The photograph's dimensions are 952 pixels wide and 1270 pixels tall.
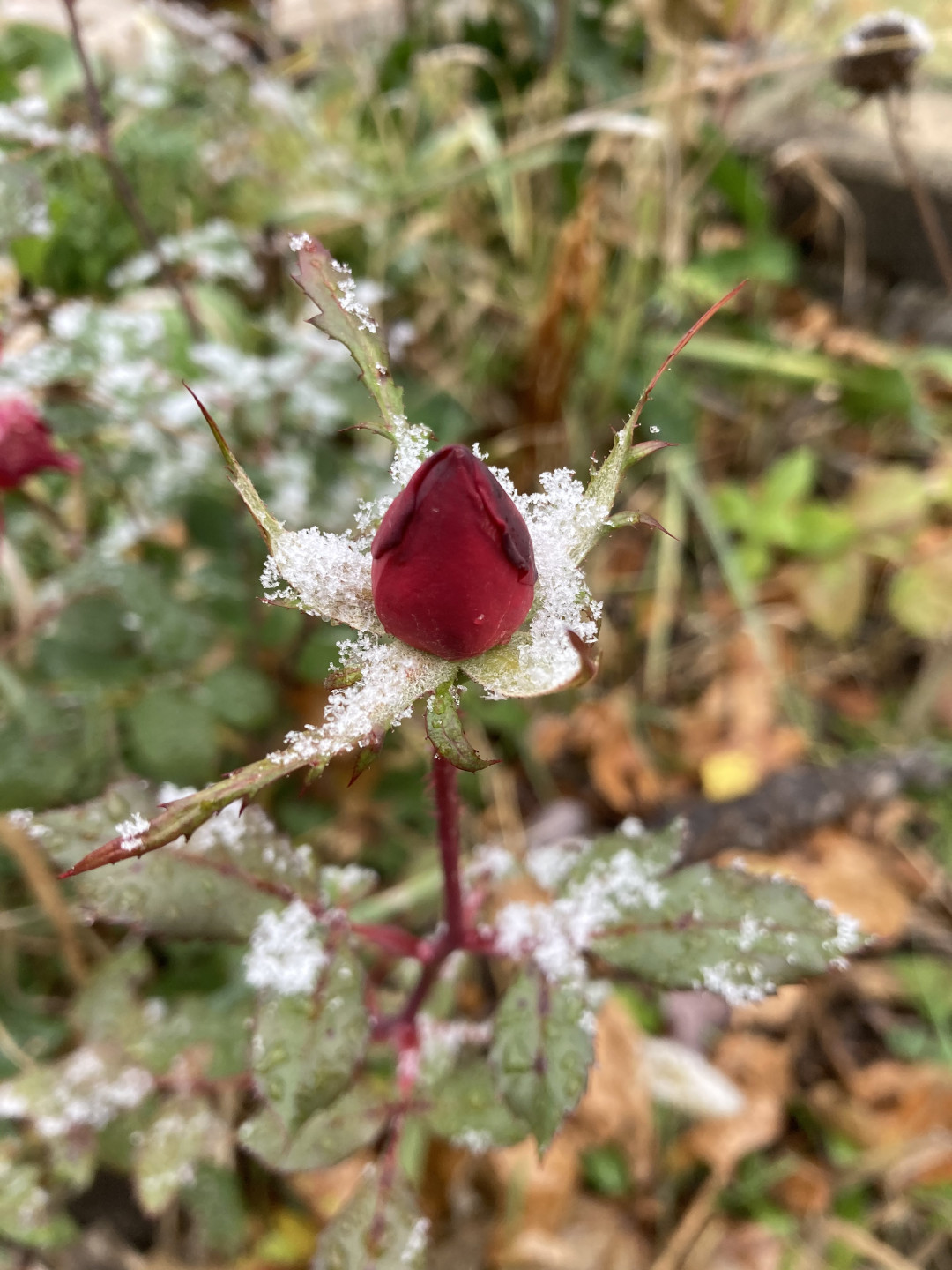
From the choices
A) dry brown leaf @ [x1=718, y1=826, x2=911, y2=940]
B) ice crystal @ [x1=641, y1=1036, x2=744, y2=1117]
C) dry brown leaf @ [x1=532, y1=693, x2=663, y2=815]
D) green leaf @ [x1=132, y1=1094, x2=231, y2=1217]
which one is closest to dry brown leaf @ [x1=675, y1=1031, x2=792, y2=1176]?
ice crystal @ [x1=641, y1=1036, x2=744, y2=1117]

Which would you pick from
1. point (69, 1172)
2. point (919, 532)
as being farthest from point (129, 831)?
point (919, 532)

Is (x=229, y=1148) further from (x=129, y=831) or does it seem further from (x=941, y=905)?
(x=941, y=905)

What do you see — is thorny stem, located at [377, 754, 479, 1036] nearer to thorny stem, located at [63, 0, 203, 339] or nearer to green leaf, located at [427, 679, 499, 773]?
green leaf, located at [427, 679, 499, 773]

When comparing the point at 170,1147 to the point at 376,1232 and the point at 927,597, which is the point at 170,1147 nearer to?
the point at 376,1232

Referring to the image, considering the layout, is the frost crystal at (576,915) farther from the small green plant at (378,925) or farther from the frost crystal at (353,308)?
the frost crystal at (353,308)

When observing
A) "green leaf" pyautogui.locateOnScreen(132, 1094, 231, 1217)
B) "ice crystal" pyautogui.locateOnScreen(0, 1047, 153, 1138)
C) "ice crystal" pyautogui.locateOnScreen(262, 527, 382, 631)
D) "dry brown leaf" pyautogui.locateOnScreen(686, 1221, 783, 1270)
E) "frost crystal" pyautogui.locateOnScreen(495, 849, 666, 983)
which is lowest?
"dry brown leaf" pyautogui.locateOnScreen(686, 1221, 783, 1270)

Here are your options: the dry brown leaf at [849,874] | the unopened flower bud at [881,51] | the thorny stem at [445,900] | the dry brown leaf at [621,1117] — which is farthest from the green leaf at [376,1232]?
the unopened flower bud at [881,51]
